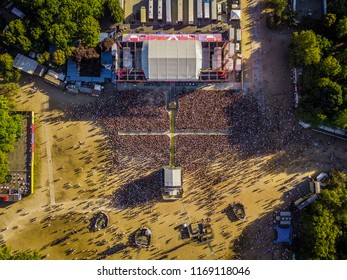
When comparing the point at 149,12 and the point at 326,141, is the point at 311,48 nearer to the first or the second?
the point at 326,141

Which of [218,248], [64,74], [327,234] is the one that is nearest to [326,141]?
[327,234]

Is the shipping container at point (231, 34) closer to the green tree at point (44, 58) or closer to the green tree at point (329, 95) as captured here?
the green tree at point (329, 95)

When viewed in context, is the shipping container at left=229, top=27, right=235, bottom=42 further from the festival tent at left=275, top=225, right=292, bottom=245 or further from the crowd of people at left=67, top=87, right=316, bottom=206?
the festival tent at left=275, top=225, right=292, bottom=245

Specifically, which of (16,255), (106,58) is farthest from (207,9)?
(16,255)

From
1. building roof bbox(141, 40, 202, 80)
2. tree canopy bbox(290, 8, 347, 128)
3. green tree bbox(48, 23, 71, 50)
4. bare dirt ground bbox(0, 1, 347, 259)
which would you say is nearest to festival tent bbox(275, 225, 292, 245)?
bare dirt ground bbox(0, 1, 347, 259)

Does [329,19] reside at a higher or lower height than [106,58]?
higher

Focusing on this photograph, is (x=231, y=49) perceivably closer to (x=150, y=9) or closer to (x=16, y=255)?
(x=150, y=9)

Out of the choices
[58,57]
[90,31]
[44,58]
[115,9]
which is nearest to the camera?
[90,31]
